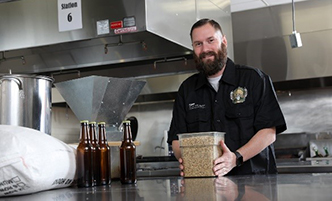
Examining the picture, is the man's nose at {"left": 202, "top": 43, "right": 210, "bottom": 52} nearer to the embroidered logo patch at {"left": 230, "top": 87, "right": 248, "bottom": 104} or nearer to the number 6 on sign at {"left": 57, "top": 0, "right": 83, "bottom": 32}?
the embroidered logo patch at {"left": 230, "top": 87, "right": 248, "bottom": 104}

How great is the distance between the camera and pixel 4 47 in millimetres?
3191

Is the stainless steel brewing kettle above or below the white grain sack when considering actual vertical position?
above

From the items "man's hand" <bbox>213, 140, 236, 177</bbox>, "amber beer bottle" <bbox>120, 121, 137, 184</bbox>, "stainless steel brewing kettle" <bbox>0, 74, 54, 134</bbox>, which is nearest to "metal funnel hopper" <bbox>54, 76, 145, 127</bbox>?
"stainless steel brewing kettle" <bbox>0, 74, 54, 134</bbox>

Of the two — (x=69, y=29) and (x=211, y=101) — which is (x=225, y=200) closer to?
(x=211, y=101)

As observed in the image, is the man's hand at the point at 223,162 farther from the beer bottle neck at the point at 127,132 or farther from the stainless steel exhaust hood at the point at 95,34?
the stainless steel exhaust hood at the point at 95,34

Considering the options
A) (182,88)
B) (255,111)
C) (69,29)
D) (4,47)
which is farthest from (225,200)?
(4,47)

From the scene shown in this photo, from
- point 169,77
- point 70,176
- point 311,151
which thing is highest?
point 169,77

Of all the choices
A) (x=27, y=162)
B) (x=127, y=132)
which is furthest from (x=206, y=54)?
(x=27, y=162)

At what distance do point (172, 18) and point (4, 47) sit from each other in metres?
1.15

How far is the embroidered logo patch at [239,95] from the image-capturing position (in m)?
2.45

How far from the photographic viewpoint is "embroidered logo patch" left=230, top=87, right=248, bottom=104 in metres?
2.45

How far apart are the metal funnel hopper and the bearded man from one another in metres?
0.37

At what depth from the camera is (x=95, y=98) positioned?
2.29 metres

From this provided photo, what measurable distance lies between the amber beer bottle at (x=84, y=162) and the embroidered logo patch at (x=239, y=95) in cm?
96
